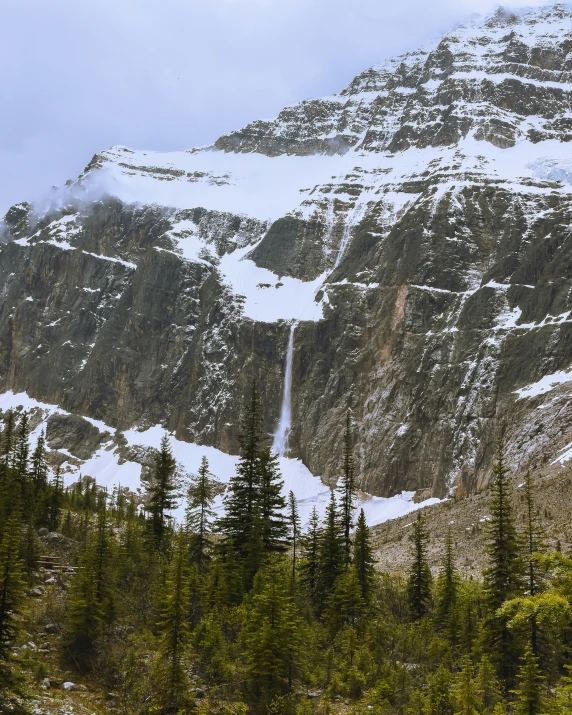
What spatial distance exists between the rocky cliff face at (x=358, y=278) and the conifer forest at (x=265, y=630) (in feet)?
131

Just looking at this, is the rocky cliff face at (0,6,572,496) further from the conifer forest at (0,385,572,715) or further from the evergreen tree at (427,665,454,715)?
the evergreen tree at (427,665,454,715)

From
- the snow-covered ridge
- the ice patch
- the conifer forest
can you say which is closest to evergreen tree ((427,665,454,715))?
the conifer forest

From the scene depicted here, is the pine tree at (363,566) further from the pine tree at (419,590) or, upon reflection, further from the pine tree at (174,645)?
the pine tree at (174,645)

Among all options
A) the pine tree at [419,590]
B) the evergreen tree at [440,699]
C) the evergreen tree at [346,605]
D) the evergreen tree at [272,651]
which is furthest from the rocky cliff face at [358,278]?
the evergreen tree at [272,651]

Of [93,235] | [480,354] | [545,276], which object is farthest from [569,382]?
[93,235]

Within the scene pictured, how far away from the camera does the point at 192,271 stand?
14412 centimetres

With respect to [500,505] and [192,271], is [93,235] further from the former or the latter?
[500,505]

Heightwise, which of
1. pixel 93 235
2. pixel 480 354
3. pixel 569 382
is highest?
pixel 93 235

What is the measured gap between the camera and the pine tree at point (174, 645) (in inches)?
616

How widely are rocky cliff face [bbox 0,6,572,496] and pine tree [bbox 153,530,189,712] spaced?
50.5 meters

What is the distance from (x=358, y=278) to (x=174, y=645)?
350 ft

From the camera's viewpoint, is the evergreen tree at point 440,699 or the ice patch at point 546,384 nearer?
the evergreen tree at point 440,699

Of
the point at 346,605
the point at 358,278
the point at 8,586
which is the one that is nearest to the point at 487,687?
the point at 346,605

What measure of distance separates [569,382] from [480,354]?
15.9 m
